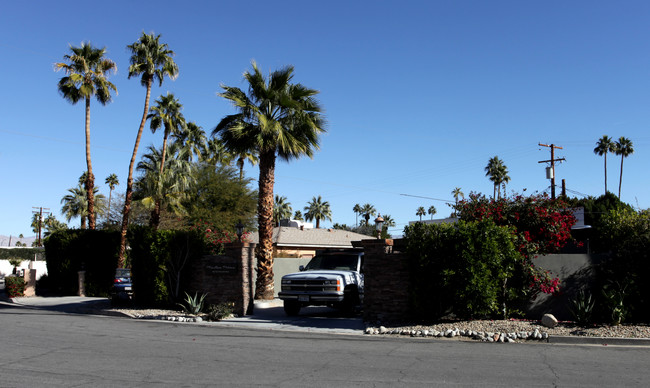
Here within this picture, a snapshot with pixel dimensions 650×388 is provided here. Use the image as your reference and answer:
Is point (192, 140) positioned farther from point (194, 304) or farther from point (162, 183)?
point (194, 304)

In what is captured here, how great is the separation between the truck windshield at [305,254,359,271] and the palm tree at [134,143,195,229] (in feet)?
45.2

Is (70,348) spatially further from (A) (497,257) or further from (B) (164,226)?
(B) (164,226)

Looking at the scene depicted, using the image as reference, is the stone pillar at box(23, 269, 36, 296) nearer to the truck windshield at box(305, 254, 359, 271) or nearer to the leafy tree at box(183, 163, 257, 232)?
the leafy tree at box(183, 163, 257, 232)

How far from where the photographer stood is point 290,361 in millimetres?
8875

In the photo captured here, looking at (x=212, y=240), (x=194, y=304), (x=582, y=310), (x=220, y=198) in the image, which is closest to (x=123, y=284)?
(x=212, y=240)

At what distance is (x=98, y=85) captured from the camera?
28203 mm

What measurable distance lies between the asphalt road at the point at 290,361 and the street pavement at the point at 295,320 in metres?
0.58

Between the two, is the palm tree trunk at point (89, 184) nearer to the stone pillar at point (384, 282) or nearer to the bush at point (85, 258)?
the bush at point (85, 258)

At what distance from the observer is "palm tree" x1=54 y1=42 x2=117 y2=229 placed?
89.6 ft

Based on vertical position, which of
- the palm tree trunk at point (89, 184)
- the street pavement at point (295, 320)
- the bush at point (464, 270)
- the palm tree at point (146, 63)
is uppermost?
the palm tree at point (146, 63)

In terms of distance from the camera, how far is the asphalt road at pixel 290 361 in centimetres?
737

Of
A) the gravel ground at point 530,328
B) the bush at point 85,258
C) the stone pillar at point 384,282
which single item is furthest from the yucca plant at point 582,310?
the bush at point 85,258

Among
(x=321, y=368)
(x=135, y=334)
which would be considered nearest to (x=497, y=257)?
(x=321, y=368)

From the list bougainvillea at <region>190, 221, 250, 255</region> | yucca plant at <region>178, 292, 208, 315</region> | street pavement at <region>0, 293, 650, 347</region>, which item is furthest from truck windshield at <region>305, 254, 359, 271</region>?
yucca plant at <region>178, 292, 208, 315</region>
